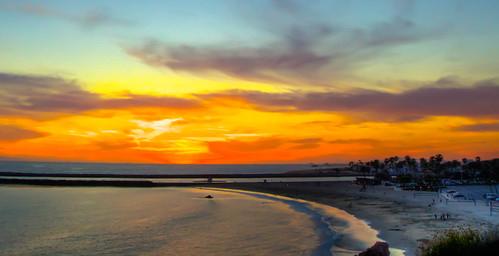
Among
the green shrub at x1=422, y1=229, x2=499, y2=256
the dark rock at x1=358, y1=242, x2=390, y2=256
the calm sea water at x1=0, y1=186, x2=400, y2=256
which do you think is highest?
the green shrub at x1=422, y1=229, x2=499, y2=256

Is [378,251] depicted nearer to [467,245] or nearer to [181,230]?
[467,245]

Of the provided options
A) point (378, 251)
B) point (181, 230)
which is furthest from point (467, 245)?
point (181, 230)

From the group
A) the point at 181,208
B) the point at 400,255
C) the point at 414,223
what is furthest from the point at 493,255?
the point at 181,208

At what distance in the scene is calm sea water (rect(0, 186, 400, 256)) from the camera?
35.1m

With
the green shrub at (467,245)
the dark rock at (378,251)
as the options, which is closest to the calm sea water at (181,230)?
the dark rock at (378,251)

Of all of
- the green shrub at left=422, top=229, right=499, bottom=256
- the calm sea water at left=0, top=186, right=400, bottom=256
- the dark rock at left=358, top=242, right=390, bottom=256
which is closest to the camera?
the green shrub at left=422, top=229, right=499, bottom=256

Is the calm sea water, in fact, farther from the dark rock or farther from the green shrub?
the green shrub

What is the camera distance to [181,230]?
46.3m

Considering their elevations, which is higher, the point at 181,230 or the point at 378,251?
the point at 378,251

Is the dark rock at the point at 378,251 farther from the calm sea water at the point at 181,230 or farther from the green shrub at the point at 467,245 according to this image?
the green shrub at the point at 467,245

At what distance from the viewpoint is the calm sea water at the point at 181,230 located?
3509cm

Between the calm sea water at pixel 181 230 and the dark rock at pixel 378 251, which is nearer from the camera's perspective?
the dark rock at pixel 378 251

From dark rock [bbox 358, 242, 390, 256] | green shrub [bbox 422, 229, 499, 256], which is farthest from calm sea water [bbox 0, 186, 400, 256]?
green shrub [bbox 422, 229, 499, 256]

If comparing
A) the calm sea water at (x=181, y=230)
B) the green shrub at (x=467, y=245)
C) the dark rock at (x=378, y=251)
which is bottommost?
the calm sea water at (x=181, y=230)
